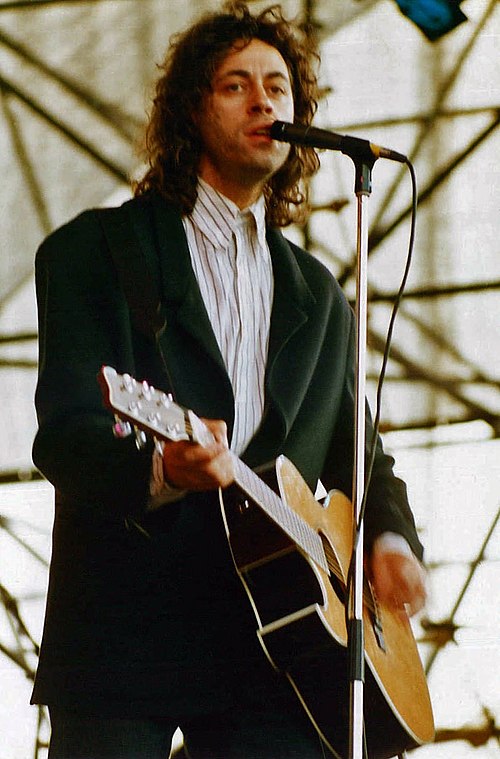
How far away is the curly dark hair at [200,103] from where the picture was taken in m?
2.30

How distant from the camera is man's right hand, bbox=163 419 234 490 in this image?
1575 millimetres

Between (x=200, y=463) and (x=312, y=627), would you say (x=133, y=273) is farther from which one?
(x=312, y=627)

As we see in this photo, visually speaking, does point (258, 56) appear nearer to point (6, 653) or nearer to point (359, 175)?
point (359, 175)

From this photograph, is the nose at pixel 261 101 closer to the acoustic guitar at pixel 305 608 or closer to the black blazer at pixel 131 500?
the black blazer at pixel 131 500

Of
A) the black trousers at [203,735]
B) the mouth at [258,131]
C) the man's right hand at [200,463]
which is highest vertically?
the mouth at [258,131]

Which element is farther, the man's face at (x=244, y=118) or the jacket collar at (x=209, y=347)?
the man's face at (x=244, y=118)

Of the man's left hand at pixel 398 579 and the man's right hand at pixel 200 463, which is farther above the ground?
the man's left hand at pixel 398 579

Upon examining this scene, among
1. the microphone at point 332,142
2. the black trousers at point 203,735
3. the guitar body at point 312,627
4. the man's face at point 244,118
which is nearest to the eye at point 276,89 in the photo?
the man's face at point 244,118

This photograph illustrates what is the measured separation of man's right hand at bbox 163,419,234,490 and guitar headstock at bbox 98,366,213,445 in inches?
0.6

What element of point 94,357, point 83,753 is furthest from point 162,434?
point 83,753

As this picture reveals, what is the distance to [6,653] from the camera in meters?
3.36

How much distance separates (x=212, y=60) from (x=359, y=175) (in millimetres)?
651

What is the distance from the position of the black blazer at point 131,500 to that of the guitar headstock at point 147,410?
0.39 ft

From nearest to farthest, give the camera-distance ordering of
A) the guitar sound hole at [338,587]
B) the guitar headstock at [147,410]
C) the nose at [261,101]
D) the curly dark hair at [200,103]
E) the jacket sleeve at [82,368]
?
the guitar headstock at [147,410] → the jacket sleeve at [82,368] → the guitar sound hole at [338,587] → the nose at [261,101] → the curly dark hair at [200,103]
